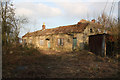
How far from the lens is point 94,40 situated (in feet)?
36.7

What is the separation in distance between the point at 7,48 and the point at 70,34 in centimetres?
1087

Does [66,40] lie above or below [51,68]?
above

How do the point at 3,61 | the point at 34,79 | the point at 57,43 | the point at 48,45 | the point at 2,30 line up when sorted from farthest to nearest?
the point at 48,45, the point at 57,43, the point at 2,30, the point at 3,61, the point at 34,79

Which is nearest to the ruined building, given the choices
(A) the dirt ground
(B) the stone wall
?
(B) the stone wall

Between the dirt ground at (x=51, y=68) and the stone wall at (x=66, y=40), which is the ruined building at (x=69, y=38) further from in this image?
the dirt ground at (x=51, y=68)

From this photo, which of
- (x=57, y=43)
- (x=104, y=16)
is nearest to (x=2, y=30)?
(x=57, y=43)

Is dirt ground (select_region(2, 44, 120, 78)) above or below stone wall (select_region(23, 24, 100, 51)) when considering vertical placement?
below

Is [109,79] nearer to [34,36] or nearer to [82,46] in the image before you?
[82,46]

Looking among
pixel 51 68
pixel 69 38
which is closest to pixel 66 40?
pixel 69 38

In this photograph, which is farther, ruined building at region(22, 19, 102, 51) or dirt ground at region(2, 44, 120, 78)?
ruined building at region(22, 19, 102, 51)

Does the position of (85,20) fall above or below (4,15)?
above

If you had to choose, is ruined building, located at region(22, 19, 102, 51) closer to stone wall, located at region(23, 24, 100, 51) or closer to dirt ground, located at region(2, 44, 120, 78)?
stone wall, located at region(23, 24, 100, 51)

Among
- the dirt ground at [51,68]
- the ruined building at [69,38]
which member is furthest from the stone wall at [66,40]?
the dirt ground at [51,68]

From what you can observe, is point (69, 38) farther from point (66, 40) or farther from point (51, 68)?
point (51, 68)
